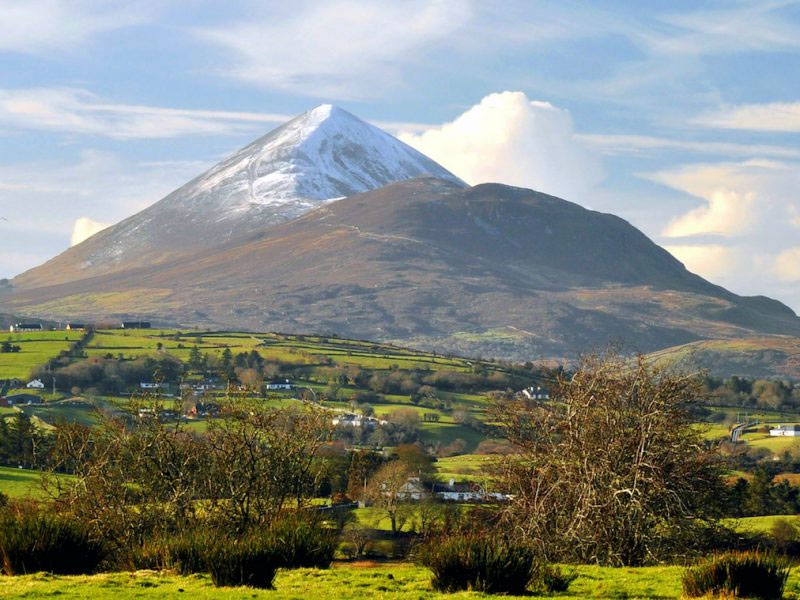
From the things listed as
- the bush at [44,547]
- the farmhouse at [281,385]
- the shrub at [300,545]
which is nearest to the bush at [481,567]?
the shrub at [300,545]

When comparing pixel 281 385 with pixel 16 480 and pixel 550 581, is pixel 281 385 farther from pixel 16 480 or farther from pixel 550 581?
pixel 550 581

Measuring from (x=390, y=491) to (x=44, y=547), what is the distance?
4288cm

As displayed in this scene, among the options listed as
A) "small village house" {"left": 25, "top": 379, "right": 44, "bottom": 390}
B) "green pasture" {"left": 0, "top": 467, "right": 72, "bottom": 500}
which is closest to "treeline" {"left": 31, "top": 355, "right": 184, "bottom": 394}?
"small village house" {"left": 25, "top": 379, "right": 44, "bottom": 390}

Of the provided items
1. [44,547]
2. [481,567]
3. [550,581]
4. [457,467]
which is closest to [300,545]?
[44,547]

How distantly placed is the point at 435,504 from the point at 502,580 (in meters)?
42.1

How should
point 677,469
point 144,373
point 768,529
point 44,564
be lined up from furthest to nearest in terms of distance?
point 144,373, point 768,529, point 677,469, point 44,564

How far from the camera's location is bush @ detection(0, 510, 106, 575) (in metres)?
19.6

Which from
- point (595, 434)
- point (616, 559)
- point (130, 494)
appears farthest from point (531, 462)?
point (130, 494)

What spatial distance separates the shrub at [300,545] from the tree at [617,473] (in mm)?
5372

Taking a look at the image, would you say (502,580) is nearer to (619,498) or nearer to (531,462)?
(619,498)

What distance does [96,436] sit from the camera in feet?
109

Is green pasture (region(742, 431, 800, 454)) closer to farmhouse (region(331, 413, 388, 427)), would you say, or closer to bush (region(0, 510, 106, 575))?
farmhouse (region(331, 413, 388, 427))

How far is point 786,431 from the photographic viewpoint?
11031 centimetres

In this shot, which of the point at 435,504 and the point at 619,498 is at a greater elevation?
the point at 619,498
